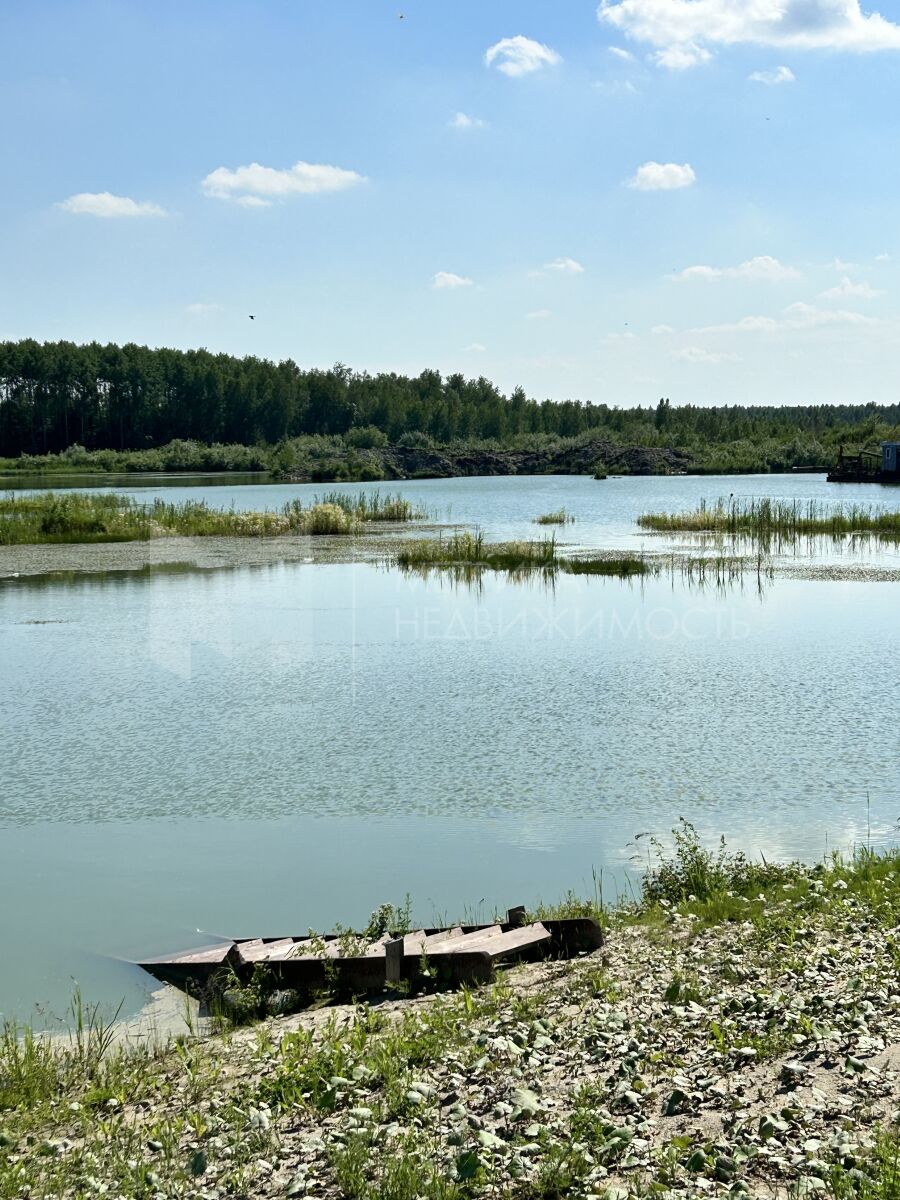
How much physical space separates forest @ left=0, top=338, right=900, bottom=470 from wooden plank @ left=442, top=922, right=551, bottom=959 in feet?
304

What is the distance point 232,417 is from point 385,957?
119 m

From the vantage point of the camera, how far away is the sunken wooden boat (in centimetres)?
705

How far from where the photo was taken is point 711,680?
643 inches

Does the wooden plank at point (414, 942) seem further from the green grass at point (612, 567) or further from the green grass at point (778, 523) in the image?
the green grass at point (778, 523)

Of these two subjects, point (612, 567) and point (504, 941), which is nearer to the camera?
point (504, 941)

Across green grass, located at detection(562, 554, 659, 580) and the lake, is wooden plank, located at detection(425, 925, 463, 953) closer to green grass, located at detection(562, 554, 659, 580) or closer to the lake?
the lake

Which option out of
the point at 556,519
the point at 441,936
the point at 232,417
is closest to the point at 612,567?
the point at 556,519

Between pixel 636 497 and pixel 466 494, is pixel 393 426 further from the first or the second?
pixel 636 497

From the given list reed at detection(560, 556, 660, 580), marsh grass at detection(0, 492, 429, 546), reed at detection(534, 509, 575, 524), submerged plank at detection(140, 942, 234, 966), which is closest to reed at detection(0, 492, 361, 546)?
marsh grass at detection(0, 492, 429, 546)

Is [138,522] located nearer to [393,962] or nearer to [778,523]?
[778,523]

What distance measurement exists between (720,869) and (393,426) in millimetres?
117909

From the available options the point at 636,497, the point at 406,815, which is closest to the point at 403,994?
the point at 406,815

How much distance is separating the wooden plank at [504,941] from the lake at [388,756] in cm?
127

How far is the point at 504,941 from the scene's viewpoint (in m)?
7.25
